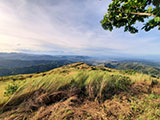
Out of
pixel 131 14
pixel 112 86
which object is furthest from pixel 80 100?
pixel 131 14

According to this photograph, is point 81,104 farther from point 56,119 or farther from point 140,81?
point 140,81

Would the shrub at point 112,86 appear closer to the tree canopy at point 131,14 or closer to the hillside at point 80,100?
the hillside at point 80,100

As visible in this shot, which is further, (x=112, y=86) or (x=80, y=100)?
(x=112, y=86)

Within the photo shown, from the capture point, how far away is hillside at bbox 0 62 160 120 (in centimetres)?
209

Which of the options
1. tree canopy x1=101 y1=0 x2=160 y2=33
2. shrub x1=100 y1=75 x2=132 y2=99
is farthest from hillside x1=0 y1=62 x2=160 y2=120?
tree canopy x1=101 y1=0 x2=160 y2=33

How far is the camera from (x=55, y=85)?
3.18 meters

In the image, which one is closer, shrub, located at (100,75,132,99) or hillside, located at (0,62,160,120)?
hillside, located at (0,62,160,120)

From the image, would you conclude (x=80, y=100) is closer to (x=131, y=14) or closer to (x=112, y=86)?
(x=112, y=86)

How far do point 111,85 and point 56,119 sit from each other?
2702 millimetres

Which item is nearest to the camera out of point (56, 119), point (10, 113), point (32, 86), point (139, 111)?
point (56, 119)

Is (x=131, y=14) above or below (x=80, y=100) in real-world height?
above

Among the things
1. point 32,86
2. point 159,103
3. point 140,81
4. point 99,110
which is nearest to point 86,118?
point 99,110

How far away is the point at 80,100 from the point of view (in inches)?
109

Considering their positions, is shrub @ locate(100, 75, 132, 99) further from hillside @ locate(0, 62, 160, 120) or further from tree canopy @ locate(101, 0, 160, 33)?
tree canopy @ locate(101, 0, 160, 33)
